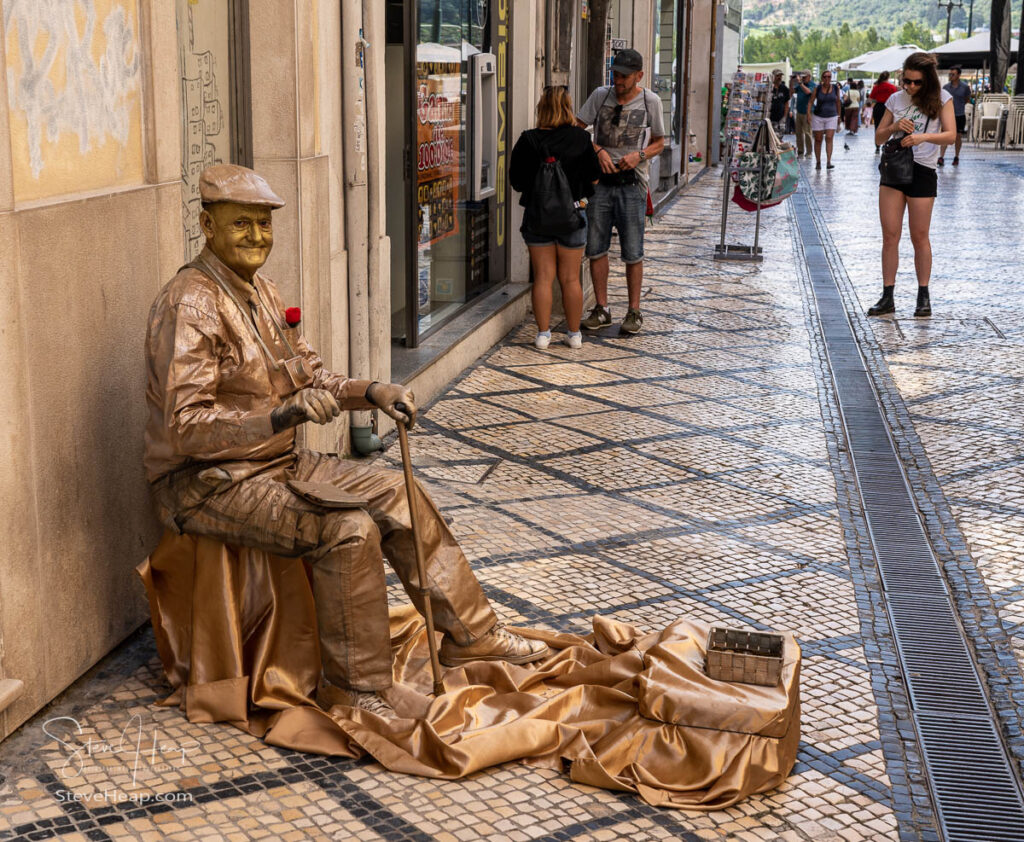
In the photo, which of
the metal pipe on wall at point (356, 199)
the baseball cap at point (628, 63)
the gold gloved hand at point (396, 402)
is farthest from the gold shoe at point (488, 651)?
the baseball cap at point (628, 63)

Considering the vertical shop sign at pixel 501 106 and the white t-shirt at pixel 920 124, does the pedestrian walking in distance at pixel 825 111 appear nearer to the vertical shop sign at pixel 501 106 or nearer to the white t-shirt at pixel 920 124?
the white t-shirt at pixel 920 124

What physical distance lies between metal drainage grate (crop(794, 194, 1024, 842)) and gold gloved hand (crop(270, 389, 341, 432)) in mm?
1833

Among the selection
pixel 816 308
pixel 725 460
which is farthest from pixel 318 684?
pixel 816 308

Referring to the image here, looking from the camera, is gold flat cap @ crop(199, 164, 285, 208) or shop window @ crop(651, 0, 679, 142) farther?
shop window @ crop(651, 0, 679, 142)

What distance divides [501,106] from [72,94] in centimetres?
629

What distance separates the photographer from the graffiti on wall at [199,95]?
4984mm

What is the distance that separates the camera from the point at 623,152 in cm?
898

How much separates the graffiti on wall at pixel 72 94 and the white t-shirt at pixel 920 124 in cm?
665

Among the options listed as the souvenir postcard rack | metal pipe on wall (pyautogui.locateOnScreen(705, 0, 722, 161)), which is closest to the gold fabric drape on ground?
the souvenir postcard rack

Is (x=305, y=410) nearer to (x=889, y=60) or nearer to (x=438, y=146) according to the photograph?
(x=438, y=146)

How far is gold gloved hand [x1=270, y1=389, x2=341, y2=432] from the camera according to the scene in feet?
11.2

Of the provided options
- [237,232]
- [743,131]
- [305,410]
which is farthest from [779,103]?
[305,410]

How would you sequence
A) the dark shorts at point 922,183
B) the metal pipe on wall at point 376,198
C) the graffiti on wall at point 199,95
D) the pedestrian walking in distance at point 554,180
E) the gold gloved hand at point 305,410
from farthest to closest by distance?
the dark shorts at point 922,183 → the pedestrian walking in distance at point 554,180 → the metal pipe on wall at point 376,198 → the graffiti on wall at point 199,95 → the gold gloved hand at point 305,410

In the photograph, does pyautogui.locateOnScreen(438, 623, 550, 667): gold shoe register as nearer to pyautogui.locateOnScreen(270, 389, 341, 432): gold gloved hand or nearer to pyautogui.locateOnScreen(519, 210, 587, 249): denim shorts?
pyautogui.locateOnScreen(270, 389, 341, 432): gold gloved hand
